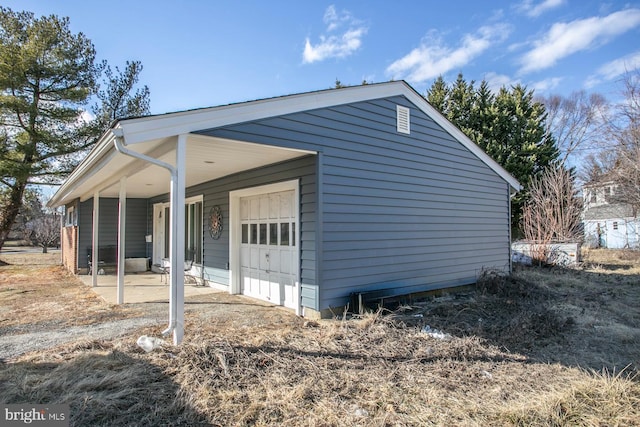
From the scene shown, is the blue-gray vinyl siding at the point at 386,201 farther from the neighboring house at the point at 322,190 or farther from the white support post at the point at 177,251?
the white support post at the point at 177,251

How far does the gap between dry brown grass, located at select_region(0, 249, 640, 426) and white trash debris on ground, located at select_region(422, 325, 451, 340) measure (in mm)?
98

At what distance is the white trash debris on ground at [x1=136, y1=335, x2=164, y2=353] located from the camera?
13.3 feet

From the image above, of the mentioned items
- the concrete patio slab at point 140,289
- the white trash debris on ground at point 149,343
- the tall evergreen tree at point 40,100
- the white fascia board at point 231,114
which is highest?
the tall evergreen tree at point 40,100

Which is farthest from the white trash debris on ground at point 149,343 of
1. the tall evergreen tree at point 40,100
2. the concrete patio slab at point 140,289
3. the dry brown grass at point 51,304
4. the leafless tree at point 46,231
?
the leafless tree at point 46,231

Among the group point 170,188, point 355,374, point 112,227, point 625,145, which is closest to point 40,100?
point 112,227

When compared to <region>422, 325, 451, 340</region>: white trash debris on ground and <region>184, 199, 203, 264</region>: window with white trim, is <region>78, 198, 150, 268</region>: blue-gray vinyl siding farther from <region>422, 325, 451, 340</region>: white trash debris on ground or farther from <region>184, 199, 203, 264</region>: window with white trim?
<region>422, 325, 451, 340</region>: white trash debris on ground

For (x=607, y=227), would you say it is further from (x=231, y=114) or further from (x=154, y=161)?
(x=154, y=161)

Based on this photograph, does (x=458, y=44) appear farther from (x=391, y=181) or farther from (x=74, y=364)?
(x=74, y=364)

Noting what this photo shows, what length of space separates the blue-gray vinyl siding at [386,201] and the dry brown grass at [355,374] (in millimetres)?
1015

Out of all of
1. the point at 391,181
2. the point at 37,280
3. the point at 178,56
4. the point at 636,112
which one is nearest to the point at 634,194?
the point at 636,112

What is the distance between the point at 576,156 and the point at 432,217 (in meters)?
21.8

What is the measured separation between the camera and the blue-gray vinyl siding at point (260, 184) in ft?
18.6

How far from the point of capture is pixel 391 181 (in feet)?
22.1

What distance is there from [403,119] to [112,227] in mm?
10206
